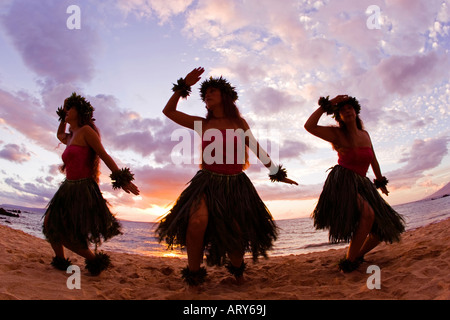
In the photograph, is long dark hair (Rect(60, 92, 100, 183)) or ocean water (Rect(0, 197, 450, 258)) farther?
ocean water (Rect(0, 197, 450, 258))

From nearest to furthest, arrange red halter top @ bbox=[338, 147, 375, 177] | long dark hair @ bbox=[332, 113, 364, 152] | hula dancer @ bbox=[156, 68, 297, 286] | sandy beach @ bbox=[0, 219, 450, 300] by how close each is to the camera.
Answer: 1. sandy beach @ bbox=[0, 219, 450, 300]
2. hula dancer @ bbox=[156, 68, 297, 286]
3. red halter top @ bbox=[338, 147, 375, 177]
4. long dark hair @ bbox=[332, 113, 364, 152]

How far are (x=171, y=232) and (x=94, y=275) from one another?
1340 mm

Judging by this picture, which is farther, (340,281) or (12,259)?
(12,259)

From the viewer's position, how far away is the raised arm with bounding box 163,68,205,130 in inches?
121

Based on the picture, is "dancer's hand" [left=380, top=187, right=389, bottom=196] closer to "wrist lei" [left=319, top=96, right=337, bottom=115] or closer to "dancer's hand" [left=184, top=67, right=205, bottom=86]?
"wrist lei" [left=319, top=96, right=337, bottom=115]

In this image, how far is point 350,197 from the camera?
3227mm

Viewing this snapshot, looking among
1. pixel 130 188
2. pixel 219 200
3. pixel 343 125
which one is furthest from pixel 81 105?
pixel 343 125

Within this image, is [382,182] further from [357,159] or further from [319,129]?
[319,129]

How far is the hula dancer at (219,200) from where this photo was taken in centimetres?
273

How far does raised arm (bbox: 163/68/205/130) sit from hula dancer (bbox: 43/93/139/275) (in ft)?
2.48

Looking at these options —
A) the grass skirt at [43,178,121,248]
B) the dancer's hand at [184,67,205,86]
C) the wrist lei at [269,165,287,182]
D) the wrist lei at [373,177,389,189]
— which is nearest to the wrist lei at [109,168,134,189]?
the grass skirt at [43,178,121,248]
